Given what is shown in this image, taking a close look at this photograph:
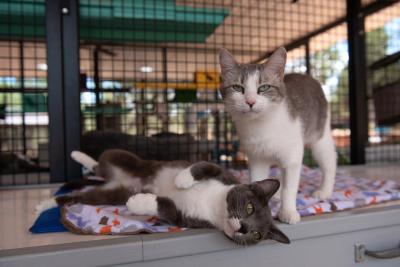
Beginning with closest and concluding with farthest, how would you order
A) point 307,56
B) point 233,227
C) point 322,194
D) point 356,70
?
point 233,227
point 322,194
point 356,70
point 307,56

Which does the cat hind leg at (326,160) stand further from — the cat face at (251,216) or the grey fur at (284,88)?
the cat face at (251,216)

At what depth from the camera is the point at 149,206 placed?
36.2 inches

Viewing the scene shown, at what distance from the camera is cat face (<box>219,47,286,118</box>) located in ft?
Answer: 3.03

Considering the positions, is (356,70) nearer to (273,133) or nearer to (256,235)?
(273,133)

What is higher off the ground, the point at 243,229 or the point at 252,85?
the point at 252,85

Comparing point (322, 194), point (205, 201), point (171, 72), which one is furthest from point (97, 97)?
point (322, 194)

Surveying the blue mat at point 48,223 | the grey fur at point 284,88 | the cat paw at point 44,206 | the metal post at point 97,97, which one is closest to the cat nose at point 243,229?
the grey fur at point 284,88

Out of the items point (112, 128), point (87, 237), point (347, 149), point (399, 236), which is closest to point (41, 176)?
point (112, 128)

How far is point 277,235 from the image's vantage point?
0.81m

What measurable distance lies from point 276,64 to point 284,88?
3.4 inches

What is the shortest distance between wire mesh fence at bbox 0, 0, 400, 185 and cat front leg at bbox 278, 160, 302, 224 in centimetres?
97

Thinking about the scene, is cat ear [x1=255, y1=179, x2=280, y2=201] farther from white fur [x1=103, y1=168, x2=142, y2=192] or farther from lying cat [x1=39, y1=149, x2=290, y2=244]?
white fur [x1=103, y1=168, x2=142, y2=192]

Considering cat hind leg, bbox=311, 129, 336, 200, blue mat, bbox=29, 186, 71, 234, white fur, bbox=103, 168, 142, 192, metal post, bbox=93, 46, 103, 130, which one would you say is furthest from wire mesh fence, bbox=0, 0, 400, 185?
cat hind leg, bbox=311, 129, 336, 200

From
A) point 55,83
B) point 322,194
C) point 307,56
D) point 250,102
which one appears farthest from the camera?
point 307,56
